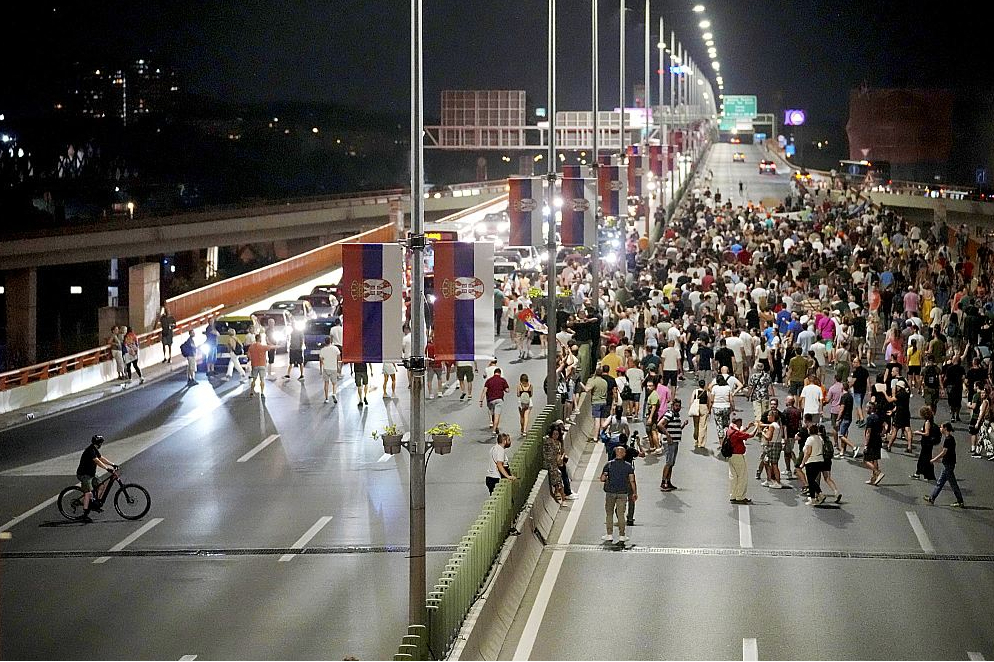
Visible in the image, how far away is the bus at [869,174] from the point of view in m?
95.4

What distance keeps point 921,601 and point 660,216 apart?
5308cm

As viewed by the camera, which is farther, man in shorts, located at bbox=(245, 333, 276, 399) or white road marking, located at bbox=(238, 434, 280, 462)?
man in shorts, located at bbox=(245, 333, 276, 399)

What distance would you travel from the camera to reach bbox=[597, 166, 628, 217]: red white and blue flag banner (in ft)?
123

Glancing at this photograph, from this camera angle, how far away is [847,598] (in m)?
16.8

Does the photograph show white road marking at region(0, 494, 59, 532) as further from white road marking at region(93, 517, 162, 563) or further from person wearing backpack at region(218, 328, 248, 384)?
person wearing backpack at region(218, 328, 248, 384)

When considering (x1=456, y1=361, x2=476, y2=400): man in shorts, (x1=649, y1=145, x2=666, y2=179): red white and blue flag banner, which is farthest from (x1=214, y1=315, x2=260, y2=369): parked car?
(x1=649, y1=145, x2=666, y2=179): red white and blue flag banner

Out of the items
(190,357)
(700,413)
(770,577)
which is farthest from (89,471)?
(190,357)

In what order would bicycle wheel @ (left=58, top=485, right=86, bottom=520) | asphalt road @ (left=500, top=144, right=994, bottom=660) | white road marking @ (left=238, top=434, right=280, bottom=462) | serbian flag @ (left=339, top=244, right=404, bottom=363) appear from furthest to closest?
white road marking @ (left=238, top=434, right=280, bottom=462), bicycle wheel @ (left=58, top=485, right=86, bottom=520), asphalt road @ (left=500, top=144, right=994, bottom=660), serbian flag @ (left=339, top=244, right=404, bottom=363)

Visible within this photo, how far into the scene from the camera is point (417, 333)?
1445 cm

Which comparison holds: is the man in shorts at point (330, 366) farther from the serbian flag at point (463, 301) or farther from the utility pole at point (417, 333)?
the utility pole at point (417, 333)

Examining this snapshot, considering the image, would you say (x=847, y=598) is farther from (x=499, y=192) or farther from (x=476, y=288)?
(x=499, y=192)

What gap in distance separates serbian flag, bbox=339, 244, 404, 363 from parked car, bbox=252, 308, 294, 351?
27224mm

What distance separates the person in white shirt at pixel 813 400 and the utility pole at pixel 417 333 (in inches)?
449

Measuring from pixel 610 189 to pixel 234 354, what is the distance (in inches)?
394
